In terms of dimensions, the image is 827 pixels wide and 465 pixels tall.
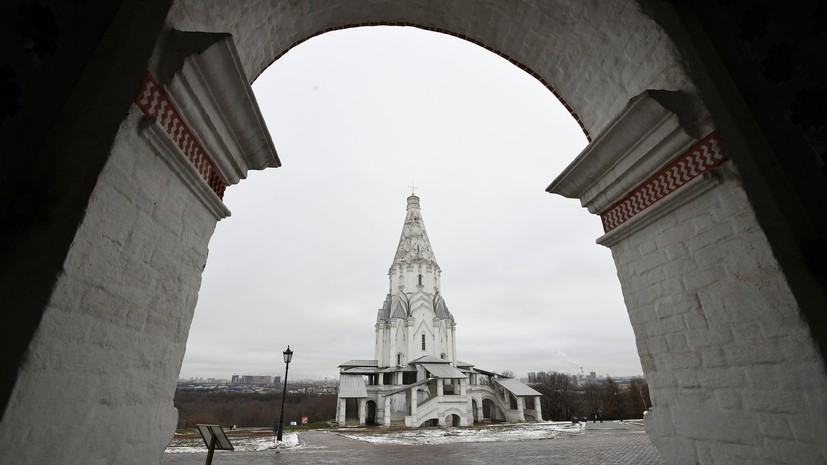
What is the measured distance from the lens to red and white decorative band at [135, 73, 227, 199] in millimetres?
2176

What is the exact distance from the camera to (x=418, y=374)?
122 ft

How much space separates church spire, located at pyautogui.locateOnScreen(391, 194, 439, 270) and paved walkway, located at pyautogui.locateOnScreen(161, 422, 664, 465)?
28527 mm

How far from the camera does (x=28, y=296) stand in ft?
5.14

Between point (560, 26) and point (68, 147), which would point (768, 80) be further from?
point (68, 147)

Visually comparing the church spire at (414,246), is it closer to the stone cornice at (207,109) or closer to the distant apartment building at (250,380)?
the stone cornice at (207,109)

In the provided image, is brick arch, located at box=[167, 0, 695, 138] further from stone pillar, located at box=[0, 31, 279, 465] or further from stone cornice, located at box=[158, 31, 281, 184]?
stone pillar, located at box=[0, 31, 279, 465]

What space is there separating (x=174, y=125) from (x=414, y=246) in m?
43.5

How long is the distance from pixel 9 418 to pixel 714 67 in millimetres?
4775

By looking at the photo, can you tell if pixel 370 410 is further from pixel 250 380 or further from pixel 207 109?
pixel 250 380

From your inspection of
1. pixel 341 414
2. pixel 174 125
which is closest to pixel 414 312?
pixel 341 414

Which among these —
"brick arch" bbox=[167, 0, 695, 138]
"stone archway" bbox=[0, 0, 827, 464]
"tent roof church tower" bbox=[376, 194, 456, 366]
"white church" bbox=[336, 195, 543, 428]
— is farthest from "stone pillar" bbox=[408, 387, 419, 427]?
"brick arch" bbox=[167, 0, 695, 138]

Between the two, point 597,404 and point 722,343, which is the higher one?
point 722,343

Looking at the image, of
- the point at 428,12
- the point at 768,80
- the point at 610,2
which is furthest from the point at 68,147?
the point at 768,80

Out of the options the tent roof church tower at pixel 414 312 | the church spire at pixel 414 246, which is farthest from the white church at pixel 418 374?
the church spire at pixel 414 246
